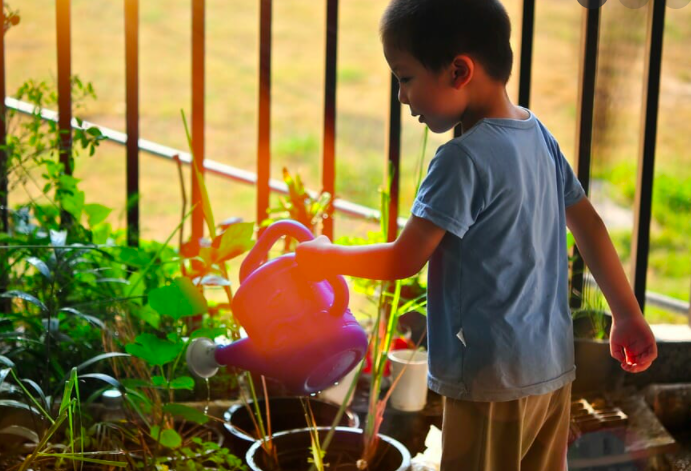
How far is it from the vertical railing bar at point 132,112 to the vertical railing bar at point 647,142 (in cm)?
135

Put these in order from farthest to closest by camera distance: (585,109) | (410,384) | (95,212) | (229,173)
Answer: (229,173) < (585,109) < (410,384) < (95,212)

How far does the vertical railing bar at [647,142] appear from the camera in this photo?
230cm

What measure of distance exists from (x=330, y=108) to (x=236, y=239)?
74 centimetres

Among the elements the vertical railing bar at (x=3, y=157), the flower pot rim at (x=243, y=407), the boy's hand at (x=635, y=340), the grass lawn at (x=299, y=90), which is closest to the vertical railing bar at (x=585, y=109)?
the grass lawn at (x=299, y=90)

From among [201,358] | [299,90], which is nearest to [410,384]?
[201,358]

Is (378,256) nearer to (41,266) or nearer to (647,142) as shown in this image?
(41,266)

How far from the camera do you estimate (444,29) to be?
45.9 inches

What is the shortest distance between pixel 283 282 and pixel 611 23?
4.75 feet

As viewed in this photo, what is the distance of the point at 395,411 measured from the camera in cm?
208

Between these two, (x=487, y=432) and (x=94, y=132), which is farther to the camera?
(x=94, y=132)

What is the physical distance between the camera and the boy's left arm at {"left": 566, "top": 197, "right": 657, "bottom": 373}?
1372 millimetres

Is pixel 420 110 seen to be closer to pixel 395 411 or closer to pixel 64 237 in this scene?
pixel 64 237

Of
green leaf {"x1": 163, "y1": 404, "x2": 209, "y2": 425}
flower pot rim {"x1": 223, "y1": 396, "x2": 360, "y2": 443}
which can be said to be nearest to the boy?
green leaf {"x1": 163, "y1": 404, "x2": 209, "y2": 425}

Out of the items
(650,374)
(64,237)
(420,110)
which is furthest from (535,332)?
(650,374)
